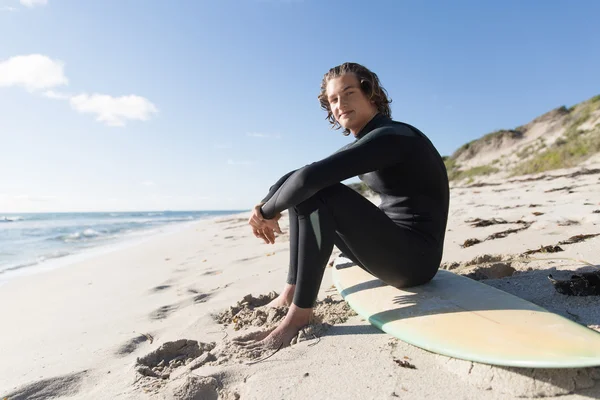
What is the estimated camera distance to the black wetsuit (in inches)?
67.6

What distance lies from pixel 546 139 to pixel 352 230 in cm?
1882

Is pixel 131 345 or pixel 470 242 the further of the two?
pixel 470 242

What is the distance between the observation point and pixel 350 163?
169 cm

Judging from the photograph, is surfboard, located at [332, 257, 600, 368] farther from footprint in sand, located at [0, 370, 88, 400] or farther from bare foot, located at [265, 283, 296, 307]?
footprint in sand, located at [0, 370, 88, 400]

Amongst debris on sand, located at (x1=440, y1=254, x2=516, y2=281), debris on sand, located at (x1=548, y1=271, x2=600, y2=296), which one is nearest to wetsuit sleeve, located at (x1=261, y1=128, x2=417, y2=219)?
debris on sand, located at (x1=548, y1=271, x2=600, y2=296)

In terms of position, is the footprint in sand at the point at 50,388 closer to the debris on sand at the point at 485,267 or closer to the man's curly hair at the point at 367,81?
the man's curly hair at the point at 367,81

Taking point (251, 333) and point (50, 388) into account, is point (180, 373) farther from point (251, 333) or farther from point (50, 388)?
point (50, 388)

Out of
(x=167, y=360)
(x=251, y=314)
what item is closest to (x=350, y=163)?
(x=251, y=314)

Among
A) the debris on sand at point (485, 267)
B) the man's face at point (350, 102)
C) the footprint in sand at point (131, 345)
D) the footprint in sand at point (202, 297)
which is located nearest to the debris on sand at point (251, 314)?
the footprint in sand at point (131, 345)

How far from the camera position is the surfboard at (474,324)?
126cm

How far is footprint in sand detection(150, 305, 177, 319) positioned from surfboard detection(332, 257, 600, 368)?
1199mm

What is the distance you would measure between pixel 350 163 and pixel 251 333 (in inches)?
37.2

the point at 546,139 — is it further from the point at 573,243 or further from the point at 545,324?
the point at 545,324

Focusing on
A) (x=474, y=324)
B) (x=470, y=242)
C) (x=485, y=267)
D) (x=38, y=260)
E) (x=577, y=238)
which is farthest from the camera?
(x=38, y=260)
